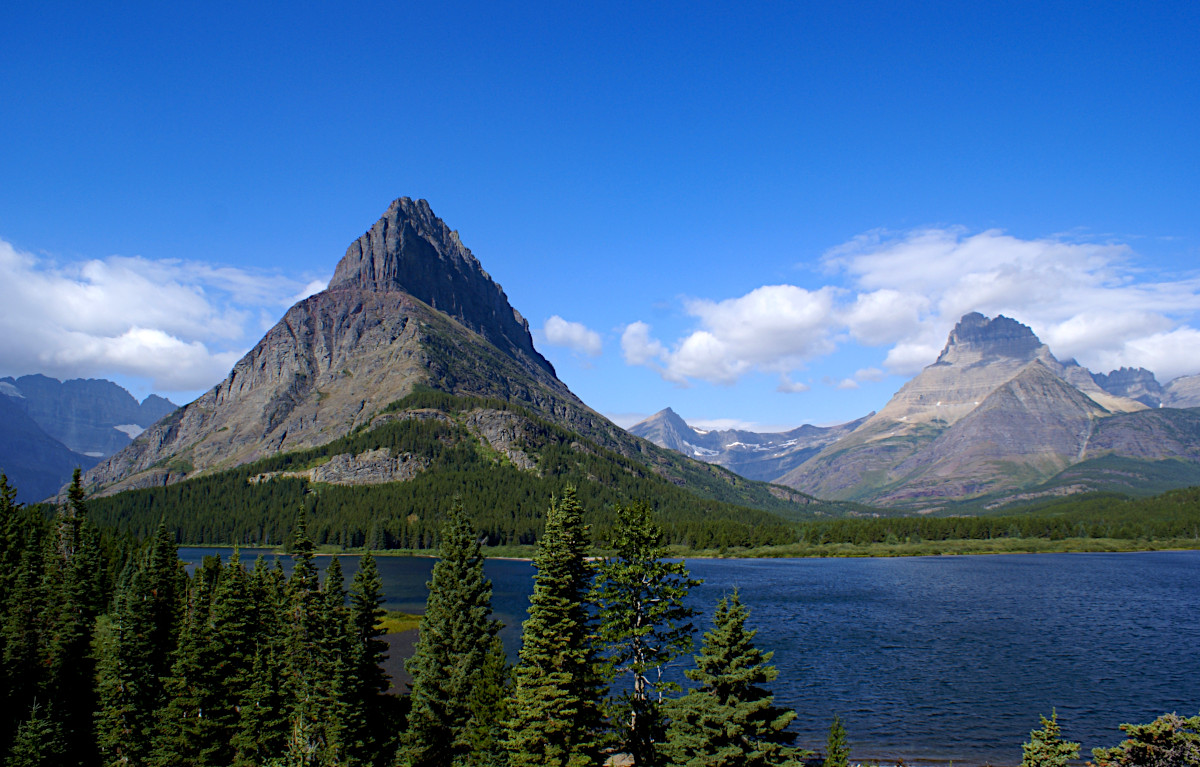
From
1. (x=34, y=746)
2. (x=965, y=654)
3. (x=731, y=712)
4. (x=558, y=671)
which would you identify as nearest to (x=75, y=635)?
(x=34, y=746)

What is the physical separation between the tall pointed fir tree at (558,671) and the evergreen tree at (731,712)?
6.53m

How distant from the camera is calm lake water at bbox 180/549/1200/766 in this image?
6400cm

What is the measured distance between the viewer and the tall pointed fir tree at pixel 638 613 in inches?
1480

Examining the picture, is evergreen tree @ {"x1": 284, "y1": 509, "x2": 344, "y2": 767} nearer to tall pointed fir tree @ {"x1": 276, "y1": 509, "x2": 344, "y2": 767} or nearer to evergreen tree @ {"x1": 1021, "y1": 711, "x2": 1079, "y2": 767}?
tall pointed fir tree @ {"x1": 276, "y1": 509, "x2": 344, "y2": 767}

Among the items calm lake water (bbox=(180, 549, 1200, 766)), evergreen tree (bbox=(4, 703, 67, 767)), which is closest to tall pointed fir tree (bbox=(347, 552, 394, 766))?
evergreen tree (bbox=(4, 703, 67, 767))

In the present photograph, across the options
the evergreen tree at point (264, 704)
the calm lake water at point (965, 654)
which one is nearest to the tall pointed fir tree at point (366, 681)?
the evergreen tree at point (264, 704)

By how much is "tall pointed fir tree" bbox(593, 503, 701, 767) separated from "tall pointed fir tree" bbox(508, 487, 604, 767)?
4.56ft

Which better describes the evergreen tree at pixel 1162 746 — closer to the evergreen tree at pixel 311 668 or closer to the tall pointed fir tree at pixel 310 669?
the evergreen tree at pixel 311 668

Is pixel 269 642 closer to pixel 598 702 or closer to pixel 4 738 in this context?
pixel 4 738

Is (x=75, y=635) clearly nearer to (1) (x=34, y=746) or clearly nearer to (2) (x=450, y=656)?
(1) (x=34, y=746)

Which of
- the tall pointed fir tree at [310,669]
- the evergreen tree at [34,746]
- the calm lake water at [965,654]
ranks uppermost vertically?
the tall pointed fir tree at [310,669]

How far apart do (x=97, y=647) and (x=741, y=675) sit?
70.8 metres

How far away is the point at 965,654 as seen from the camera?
305 ft

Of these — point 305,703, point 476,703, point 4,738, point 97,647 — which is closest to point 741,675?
point 476,703
